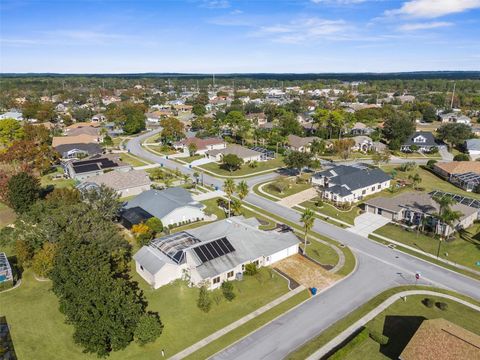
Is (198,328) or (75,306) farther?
(198,328)

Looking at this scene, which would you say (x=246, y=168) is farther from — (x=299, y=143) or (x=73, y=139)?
(x=73, y=139)

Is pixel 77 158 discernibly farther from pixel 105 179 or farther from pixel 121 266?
pixel 121 266

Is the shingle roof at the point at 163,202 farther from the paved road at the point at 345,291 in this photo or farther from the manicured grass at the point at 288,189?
the paved road at the point at 345,291

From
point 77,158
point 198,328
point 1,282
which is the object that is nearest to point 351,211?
point 198,328

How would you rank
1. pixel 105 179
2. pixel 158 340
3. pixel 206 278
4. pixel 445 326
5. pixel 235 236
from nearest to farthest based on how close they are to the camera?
pixel 445 326
pixel 158 340
pixel 206 278
pixel 235 236
pixel 105 179

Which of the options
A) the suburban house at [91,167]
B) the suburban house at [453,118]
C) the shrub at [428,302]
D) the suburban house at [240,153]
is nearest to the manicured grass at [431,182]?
the suburban house at [240,153]

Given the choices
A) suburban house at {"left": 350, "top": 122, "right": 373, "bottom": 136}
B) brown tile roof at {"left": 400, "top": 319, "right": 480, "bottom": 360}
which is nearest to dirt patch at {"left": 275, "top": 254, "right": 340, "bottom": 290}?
brown tile roof at {"left": 400, "top": 319, "right": 480, "bottom": 360}
